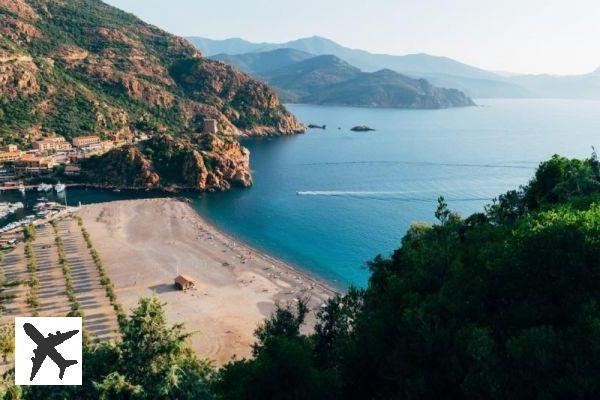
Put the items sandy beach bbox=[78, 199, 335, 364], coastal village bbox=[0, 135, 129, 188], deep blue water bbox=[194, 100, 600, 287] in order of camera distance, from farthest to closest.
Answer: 1. coastal village bbox=[0, 135, 129, 188]
2. deep blue water bbox=[194, 100, 600, 287]
3. sandy beach bbox=[78, 199, 335, 364]

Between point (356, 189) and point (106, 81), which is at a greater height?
point (106, 81)

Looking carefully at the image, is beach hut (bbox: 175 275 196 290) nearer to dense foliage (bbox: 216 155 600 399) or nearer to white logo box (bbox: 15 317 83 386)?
dense foliage (bbox: 216 155 600 399)

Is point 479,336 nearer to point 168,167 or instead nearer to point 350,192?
point 350,192

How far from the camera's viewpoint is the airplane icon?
1304 centimetres

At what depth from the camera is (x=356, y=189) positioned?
92000mm

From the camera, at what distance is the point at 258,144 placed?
148m

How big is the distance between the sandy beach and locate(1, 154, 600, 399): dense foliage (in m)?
14.3

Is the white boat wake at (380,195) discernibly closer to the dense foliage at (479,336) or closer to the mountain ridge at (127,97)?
the mountain ridge at (127,97)

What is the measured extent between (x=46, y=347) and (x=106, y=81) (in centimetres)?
13916

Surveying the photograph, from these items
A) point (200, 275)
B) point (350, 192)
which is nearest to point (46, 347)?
point (200, 275)

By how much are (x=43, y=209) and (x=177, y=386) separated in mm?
69721

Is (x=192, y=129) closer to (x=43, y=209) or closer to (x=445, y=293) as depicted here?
(x=43, y=209)

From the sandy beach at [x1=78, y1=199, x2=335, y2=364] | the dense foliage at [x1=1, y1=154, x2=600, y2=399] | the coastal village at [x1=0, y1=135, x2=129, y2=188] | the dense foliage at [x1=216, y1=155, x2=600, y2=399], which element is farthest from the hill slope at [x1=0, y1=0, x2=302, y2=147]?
the dense foliage at [x1=216, y1=155, x2=600, y2=399]

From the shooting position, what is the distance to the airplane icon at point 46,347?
42.8 feet
